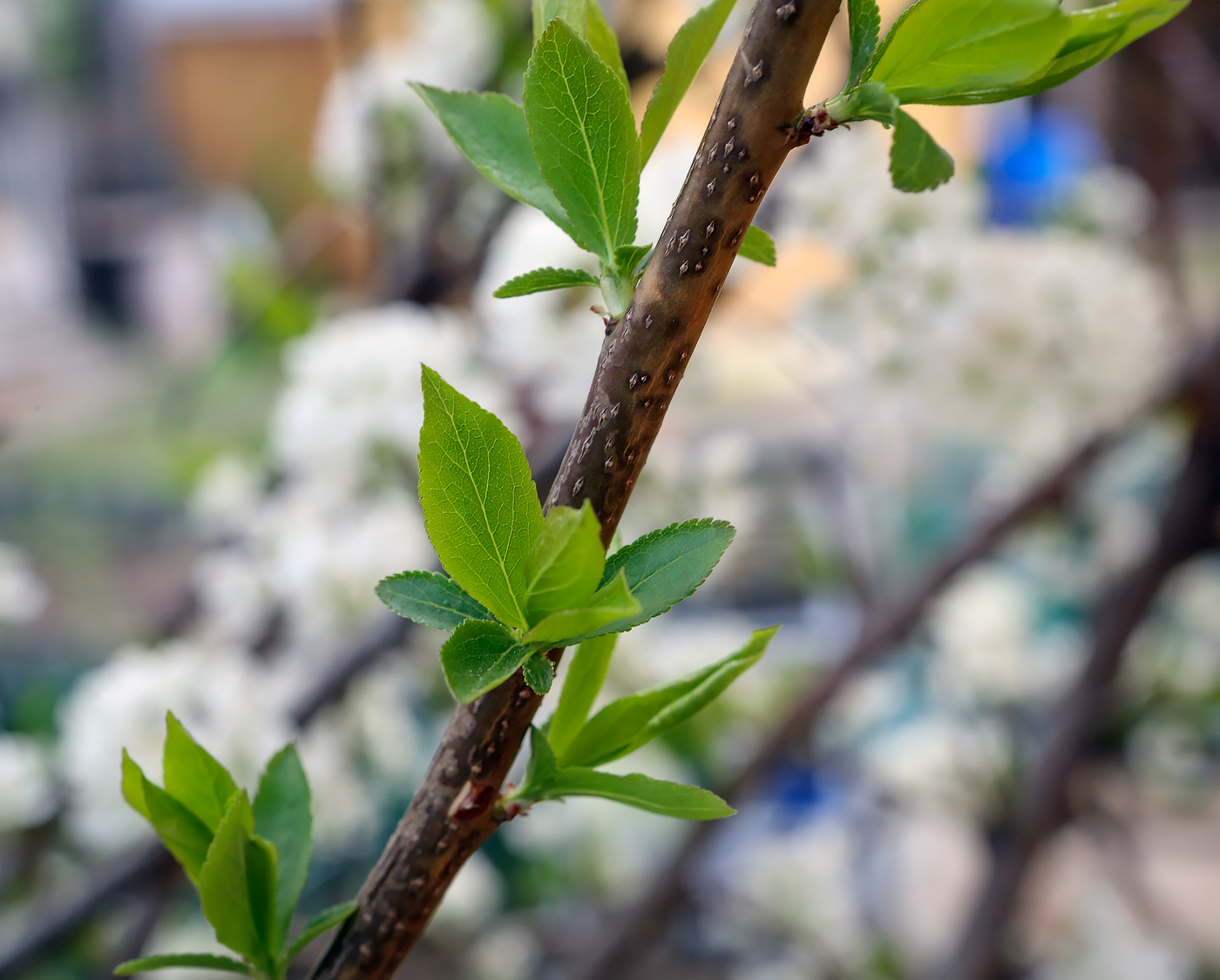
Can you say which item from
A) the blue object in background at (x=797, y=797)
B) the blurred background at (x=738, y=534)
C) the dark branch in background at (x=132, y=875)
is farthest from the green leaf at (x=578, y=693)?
the blue object in background at (x=797, y=797)

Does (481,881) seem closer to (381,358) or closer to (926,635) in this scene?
(926,635)

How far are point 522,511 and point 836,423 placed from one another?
0.54m

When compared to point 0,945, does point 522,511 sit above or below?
above

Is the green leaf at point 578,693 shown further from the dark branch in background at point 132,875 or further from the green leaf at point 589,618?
the dark branch in background at point 132,875

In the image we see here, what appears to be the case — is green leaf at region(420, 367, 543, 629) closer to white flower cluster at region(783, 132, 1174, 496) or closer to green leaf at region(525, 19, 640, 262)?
green leaf at region(525, 19, 640, 262)

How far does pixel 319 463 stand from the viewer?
461 mm

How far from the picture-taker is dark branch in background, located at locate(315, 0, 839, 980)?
0.29 ft

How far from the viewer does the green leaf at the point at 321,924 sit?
0.36 feet

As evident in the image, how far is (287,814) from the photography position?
0.12 m

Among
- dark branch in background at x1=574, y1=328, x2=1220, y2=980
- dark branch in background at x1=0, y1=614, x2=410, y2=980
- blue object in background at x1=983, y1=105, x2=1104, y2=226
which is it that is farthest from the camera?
blue object in background at x1=983, y1=105, x2=1104, y2=226

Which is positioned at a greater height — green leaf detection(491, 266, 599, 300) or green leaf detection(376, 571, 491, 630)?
green leaf detection(491, 266, 599, 300)

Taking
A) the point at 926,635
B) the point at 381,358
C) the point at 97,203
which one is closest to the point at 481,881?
the point at 926,635

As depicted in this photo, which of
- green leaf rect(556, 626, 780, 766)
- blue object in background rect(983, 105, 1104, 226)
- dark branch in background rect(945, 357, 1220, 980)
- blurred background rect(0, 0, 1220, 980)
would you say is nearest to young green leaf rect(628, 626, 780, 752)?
green leaf rect(556, 626, 780, 766)

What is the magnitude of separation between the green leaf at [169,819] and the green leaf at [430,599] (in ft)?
0.12
